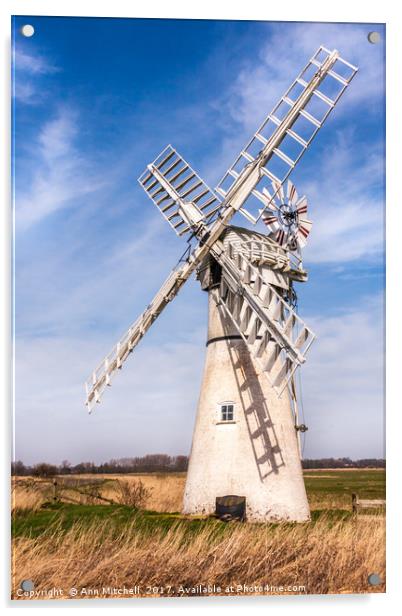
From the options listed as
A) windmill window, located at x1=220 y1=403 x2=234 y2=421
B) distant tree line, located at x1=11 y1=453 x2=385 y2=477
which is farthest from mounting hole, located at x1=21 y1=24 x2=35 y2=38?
windmill window, located at x1=220 y1=403 x2=234 y2=421

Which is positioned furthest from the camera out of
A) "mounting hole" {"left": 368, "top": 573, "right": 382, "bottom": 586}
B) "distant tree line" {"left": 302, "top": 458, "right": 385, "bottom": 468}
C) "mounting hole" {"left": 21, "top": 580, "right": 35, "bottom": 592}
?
"distant tree line" {"left": 302, "top": 458, "right": 385, "bottom": 468}

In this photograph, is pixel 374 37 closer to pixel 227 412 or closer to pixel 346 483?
pixel 227 412

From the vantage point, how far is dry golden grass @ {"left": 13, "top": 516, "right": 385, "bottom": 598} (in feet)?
32.8

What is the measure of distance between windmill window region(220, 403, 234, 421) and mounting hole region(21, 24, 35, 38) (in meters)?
7.29

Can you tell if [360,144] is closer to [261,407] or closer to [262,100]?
[262,100]

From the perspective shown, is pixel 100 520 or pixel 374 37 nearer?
pixel 374 37

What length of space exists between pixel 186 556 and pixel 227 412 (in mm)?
3980

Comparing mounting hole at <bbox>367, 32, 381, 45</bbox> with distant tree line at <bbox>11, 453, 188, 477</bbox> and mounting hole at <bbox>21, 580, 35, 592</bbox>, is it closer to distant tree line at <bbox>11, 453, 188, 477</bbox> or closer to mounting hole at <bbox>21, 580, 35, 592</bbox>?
distant tree line at <bbox>11, 453, 188, 477</bbox>

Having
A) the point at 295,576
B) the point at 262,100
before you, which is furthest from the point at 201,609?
the point at 262,100

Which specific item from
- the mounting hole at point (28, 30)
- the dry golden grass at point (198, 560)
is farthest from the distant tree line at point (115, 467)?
the mounting hole at point (28, 30)

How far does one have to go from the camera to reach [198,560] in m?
10.2

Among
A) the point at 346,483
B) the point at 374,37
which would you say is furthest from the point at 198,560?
the point at 374,37

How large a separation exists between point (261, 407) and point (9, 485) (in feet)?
17.6
